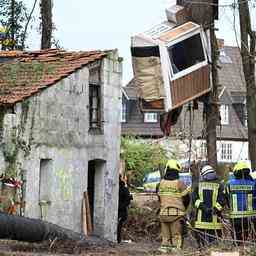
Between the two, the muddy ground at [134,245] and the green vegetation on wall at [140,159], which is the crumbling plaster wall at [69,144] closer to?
the muddy ground at [134,245]

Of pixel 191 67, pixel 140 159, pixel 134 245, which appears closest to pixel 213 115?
pixel 191 67

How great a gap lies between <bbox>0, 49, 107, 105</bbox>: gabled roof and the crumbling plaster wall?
0.24 m

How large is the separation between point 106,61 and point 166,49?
2.53 metres

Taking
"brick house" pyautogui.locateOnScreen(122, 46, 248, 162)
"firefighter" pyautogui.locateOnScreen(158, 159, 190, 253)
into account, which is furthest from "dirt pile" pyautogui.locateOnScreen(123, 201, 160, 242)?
"brick house" pyautogui.locateOnScreen(122, 46, 248, 162)

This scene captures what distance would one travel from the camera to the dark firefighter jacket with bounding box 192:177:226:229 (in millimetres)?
15141

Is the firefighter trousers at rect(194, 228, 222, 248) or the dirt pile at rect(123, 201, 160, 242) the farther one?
the dirt pile at rect(123, 201, 160, 242)

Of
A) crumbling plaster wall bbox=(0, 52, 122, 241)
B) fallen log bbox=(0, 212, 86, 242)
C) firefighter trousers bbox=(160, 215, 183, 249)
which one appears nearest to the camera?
fallen log bbox=(0, 212, 86, 242)

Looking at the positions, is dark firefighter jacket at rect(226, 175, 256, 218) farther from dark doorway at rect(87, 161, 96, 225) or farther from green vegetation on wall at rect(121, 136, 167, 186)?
green vegetation on wall at rect(121, 136, 167, 186)

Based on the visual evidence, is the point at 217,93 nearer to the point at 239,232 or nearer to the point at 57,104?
the point at 57,104

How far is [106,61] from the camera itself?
79.3ft

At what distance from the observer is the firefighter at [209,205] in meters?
15.1

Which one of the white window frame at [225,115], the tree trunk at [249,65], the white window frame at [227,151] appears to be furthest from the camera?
the white window frame at [227,151]

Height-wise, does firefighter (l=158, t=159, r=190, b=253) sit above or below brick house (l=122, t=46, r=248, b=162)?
below

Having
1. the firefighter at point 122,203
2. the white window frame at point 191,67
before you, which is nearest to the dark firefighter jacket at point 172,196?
the firefighter at point 122,203
